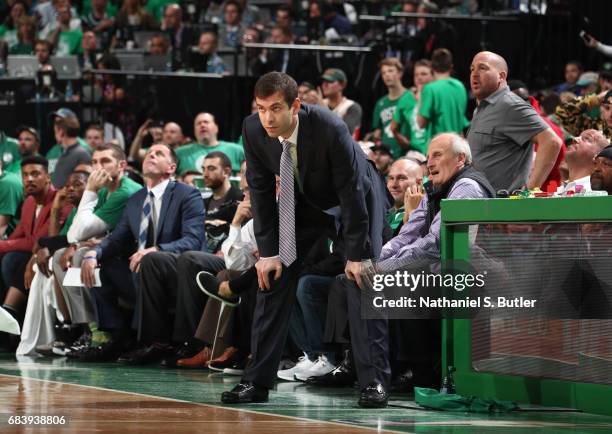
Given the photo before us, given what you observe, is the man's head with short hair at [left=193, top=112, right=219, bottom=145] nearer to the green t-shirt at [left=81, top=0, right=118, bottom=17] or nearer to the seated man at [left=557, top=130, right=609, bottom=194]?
the seated man at [left=557, top=130, right=609, bottom=194]

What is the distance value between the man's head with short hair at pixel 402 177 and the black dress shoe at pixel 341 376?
121 cm

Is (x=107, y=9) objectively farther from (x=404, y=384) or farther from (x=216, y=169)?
(x=404, y=384)

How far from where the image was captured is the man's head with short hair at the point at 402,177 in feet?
26.4

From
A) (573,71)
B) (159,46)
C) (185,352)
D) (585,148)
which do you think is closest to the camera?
(585,148)

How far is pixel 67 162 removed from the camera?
12.4 metres

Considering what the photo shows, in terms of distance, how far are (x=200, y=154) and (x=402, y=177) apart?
13.2 ft

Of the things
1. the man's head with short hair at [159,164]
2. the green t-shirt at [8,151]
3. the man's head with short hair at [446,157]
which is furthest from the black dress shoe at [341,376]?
the green t-shirt at [8,151]

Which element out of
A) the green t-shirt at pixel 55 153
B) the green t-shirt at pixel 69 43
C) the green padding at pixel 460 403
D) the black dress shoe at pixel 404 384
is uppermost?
the green t-shirt at pixel 69 43

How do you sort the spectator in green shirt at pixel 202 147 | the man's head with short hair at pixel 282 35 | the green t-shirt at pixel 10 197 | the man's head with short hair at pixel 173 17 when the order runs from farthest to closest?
the man's head with short hair at pixel 173 17 < the man's head with short hair at pixel 282 35 < the spectator in green shirt at pixel 202 147 < the green t-shirt at pixel 10 197

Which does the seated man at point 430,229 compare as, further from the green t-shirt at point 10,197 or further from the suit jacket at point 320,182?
the green t-shirt at point 10,197

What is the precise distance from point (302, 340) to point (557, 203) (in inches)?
103

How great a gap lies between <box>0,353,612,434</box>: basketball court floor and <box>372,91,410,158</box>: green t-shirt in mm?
4650

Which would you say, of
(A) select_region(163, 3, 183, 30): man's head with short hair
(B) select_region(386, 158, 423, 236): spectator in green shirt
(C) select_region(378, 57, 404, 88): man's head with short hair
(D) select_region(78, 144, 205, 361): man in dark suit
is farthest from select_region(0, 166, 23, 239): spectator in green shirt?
(A) select_region(163, 3, 183, 30): man's head with short hair

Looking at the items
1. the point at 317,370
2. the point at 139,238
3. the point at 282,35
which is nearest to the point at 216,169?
the point at 139,238
